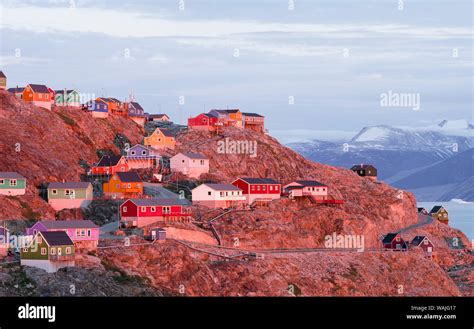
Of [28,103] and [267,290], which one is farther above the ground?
[28,103]

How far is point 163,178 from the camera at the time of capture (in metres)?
183

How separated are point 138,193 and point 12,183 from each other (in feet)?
57.9

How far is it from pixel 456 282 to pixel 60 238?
6824 centimetres

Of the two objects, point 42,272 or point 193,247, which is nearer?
point 42,272

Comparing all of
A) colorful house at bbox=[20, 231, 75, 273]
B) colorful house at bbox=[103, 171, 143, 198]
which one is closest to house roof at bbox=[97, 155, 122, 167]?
colorful house at bbox=[103, 171, 143, 198]

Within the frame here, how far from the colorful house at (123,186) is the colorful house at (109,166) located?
497cm

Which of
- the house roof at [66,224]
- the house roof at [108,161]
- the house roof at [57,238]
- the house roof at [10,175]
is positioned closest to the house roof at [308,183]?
the house roof at [108,161]

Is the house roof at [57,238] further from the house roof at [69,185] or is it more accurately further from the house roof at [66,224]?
the house roof at [69,185]

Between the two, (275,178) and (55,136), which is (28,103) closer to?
(55,136)

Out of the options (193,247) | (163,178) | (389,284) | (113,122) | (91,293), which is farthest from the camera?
(113,122)

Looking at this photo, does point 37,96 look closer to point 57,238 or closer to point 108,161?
point 108,161

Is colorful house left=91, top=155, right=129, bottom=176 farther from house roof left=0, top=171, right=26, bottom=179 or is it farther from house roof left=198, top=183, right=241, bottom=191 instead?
house roof left=0, top=171, right=26, bottom=179

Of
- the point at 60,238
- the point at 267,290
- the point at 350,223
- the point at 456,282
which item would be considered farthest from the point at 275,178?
the point at 60,238
